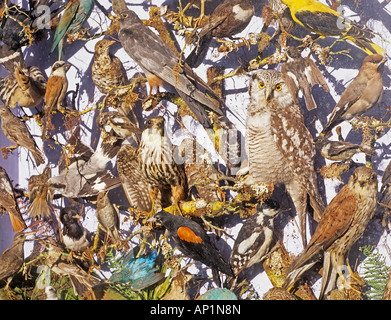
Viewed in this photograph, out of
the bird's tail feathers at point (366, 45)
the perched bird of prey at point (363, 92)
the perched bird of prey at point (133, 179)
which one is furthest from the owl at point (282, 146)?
the perched bird of prey at point (133, 179)

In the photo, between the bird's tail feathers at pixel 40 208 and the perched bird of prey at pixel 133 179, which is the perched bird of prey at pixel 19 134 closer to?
the bird's tail feathers at pixel 40 208

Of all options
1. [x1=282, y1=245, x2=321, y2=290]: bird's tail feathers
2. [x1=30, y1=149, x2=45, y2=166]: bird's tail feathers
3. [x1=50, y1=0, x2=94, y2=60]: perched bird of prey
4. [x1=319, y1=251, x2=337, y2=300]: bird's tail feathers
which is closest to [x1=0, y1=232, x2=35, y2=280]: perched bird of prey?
[x1=30, y1=149, x2=45, y2=166]: bird's tail feathers

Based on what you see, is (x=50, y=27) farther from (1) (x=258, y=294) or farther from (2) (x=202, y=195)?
(1) (x=258, y=294)

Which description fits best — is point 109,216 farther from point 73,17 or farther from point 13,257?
point 73,17

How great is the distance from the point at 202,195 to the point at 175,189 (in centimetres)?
10

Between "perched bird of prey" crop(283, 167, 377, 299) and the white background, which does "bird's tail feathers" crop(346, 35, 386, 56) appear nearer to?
the white background

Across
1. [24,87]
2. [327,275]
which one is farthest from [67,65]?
[327,275]

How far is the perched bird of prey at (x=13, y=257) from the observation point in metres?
1.92

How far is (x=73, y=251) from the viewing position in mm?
1866

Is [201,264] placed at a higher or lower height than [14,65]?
lower

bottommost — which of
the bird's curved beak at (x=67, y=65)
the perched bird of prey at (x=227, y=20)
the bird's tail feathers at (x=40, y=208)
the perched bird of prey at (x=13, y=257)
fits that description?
the perched bird of prey at (x=13, y=257)

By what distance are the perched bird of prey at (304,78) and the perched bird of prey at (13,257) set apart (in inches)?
48.5

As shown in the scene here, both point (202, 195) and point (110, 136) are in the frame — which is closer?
point (202, 195)

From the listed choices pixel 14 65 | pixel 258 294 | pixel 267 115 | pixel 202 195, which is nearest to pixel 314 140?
pixel 267 115
